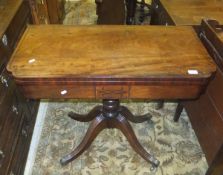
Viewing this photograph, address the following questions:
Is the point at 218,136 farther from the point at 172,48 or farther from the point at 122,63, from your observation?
the point at 122,63

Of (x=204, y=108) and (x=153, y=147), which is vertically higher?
(x=204, y=108)

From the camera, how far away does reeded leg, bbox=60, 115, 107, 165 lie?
1.59 m

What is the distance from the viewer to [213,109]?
1295 mm

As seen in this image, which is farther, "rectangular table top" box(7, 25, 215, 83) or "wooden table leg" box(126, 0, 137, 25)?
"wooden table leg" box(126, 0, 137, 25)

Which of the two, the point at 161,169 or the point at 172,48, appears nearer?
the point at 172,48

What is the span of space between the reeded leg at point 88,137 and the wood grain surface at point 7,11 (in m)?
0.79

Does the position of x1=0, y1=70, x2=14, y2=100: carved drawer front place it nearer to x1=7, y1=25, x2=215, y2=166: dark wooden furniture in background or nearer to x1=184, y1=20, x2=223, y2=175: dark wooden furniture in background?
x1=7, y1=25, x2=215, y2=166: dark wooden furniture in background

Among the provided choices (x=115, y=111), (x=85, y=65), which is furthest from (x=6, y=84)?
(x=115, y=111)

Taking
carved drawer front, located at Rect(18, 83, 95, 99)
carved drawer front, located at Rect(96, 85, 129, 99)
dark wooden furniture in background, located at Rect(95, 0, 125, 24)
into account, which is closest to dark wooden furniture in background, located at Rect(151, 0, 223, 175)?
carved drawer front, located at Rect(96, 85, 129, 99)

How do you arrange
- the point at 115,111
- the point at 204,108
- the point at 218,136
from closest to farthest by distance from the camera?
1. the point at 218,136
2. the point at 204,108
3. the point at 115,111

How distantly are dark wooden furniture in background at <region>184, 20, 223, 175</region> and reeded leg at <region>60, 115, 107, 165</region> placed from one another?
0.63m

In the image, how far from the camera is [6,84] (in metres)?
1.31

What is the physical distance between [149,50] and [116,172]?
2.98 ft

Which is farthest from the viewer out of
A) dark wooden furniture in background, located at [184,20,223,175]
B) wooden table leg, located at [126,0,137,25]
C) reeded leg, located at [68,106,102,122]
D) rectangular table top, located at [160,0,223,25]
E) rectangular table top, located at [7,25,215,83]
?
wooden table leg, located at [126,0,137,25]
